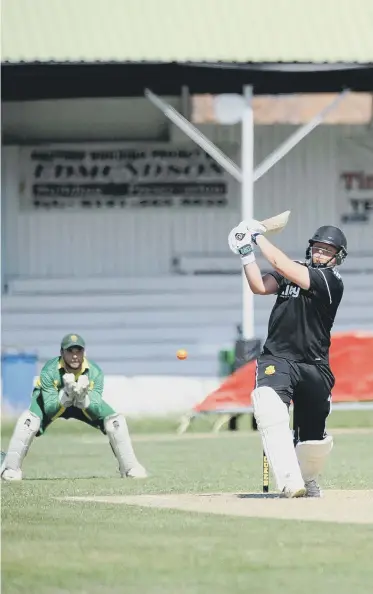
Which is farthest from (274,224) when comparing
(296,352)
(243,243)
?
(296,352)

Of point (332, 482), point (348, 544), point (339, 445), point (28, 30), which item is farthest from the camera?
point (28, 30)

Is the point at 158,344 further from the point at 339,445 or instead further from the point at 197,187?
the point at 339,445

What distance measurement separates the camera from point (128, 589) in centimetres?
729

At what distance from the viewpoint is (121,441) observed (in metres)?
14.6

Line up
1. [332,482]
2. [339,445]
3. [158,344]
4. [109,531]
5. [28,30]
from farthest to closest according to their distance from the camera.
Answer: [158,344] → [28,30] → [339,445] → [332,482] → [109,531]

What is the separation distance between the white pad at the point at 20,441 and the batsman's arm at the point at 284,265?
443 centimetres

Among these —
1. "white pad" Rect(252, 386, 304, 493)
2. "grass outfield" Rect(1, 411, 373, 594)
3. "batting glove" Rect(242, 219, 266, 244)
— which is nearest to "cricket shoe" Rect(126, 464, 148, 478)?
"grass outfield" Rect(1, 411, 373, 594)

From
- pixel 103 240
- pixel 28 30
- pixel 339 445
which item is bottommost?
pixel 339 445

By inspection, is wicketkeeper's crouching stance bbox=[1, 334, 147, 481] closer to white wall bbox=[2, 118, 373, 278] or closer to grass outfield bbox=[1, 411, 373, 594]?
grass outfield bbox=[1, 411, 373, 594]

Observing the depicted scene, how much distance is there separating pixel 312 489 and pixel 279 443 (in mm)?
759

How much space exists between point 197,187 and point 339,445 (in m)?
11.9

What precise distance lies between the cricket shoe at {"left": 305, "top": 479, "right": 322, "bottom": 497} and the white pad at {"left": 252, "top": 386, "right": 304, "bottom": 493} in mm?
555

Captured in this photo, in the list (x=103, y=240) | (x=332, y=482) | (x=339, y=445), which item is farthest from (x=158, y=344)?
(x=332, y=482)

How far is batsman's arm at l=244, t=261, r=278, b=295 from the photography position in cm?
1068
